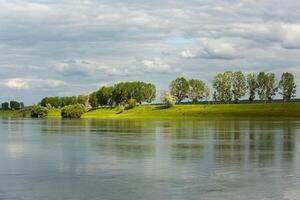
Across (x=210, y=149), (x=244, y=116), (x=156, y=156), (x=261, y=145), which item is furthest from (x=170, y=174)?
(x=244, y=116)

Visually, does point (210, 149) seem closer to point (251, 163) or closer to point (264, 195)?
point (251, 163)

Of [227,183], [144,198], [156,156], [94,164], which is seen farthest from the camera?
[156,156]

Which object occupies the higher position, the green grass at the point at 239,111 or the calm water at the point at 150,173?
the green grass at the point at 239,111

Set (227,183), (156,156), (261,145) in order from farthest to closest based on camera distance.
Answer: (261,145) < (156,156) < (227,183)

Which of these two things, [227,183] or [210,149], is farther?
[210,149]

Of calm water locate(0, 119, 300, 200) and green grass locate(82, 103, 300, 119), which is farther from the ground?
green grass locate(82, 103, 300, 119)

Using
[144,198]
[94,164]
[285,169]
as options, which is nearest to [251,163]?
[285,169]

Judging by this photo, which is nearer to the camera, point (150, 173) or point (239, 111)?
point (150, 173)

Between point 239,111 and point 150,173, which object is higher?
point 239,111

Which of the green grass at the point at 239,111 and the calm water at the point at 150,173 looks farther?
the green grass at the point at 239,111

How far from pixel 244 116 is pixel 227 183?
15025 centimetres

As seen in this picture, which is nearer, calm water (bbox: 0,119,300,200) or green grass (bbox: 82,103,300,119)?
calm water (bbox: 0,119,300,200)

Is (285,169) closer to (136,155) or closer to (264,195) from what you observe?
(264,195)

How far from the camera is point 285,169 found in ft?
119
